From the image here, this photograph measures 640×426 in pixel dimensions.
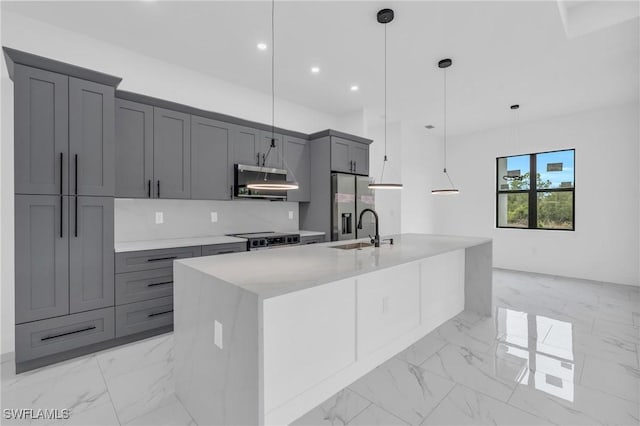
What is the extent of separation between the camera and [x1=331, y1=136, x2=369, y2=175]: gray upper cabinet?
14.4ft

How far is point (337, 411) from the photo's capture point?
6.07ft

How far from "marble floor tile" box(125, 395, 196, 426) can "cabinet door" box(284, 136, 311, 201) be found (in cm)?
287

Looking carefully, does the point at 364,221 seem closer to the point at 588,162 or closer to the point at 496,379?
the point at 496,379

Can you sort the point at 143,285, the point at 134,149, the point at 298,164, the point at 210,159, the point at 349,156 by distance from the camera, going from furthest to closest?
1. the point at 349,156
2. the point at 298,164
3. the point at 210,159
4. the point at 134,149
5. the point at 143,285

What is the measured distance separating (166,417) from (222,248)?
171cm

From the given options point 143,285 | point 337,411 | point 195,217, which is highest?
point 195,217

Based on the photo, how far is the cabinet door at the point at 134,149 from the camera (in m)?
2.85

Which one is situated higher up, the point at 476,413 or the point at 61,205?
the point at 61,205

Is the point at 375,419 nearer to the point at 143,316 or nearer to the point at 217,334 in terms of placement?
the point at 217,334

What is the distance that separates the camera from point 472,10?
2.54 metres

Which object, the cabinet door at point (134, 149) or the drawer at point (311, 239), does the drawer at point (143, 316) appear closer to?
the cabinet door at point (134, 149)

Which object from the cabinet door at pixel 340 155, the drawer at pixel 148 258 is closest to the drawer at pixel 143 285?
the drawer at pixel 148 258

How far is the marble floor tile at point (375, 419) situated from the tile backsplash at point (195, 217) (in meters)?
2.72

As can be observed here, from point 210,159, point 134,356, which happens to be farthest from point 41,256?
point 210,159
